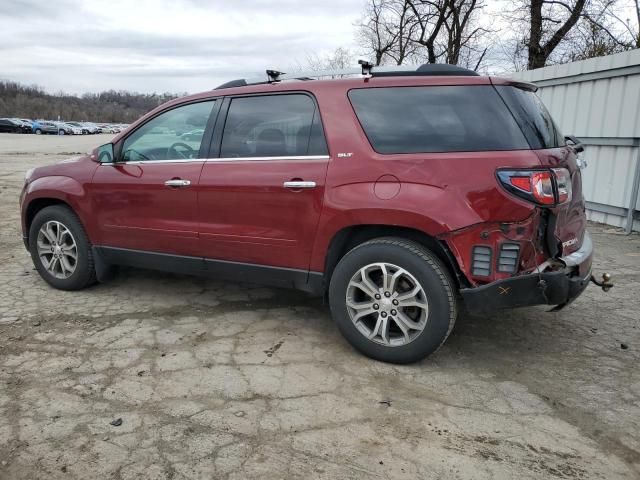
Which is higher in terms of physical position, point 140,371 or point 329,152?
point 329,152

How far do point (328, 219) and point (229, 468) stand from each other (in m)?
1.62

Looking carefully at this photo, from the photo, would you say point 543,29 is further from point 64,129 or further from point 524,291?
point 64,129

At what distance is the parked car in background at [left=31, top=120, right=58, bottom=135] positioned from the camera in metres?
57.3

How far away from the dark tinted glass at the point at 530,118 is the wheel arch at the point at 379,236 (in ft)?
2.62

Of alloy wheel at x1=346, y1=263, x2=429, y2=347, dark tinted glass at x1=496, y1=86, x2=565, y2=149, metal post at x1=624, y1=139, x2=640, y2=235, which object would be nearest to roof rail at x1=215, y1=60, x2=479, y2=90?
dark tinted glass at x1=496, y1=86, x2=565, y2=149

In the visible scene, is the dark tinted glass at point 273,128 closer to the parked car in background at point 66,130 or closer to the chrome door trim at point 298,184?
the chrome door trim at point 298,184

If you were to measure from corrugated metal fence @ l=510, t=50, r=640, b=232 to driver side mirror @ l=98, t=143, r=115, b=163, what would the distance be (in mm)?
6728

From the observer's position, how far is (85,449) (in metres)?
2.50

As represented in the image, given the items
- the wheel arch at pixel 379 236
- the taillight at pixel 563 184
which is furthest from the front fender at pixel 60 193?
the taillight at pixel 563 184

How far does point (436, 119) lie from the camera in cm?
320

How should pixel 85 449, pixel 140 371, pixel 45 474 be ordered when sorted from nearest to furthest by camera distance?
pixel 45 474 → pixel 85 449 → pixel 140 371

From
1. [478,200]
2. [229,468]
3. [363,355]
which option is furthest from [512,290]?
[229,468]

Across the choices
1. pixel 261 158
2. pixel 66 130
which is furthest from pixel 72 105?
pixel 261 158

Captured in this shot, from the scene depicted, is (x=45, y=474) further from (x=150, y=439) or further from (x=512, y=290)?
(x=512, y=290)
